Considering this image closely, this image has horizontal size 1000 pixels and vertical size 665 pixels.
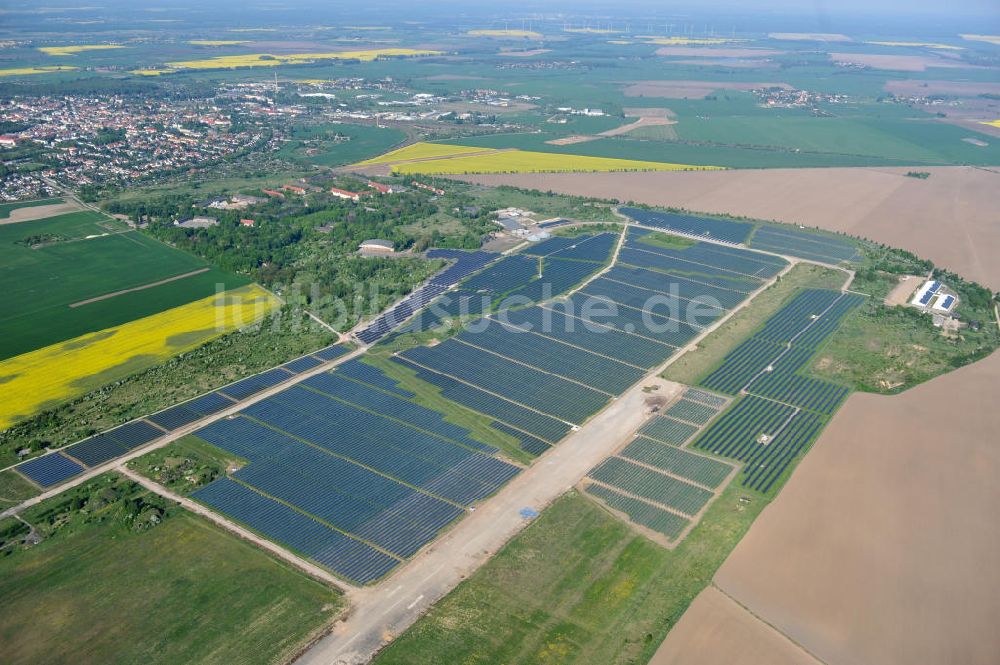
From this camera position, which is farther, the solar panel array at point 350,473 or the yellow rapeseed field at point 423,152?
the yellow rapeseed field at point 423,152

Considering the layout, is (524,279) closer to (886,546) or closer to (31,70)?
(886,546)

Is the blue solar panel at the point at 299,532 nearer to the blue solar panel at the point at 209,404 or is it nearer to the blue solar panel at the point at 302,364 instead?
the blue solar panel at the point at 209,404

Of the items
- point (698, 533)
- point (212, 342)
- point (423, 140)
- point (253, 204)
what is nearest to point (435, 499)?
point (698, 533)

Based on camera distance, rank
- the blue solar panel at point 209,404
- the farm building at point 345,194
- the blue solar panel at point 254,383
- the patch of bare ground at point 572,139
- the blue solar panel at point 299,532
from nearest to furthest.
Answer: the blue solar panel at point 299,532 < the blue solar panel at point 209,404 < the blue solar panel at point 254,383 < the farm building at point 345,194 < the patch of bare ground at point 572,139

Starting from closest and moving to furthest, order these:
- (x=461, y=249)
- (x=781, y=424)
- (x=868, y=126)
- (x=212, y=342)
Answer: (x=781, y=424) → (x=212, y=342) → (x=461, y=249) → (x=868, y=126)

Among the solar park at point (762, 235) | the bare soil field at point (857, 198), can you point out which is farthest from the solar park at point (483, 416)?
the bare soil field at point (857, 198)

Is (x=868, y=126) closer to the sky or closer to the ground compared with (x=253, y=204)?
closer to the sky

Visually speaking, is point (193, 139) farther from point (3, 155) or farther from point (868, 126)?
point (868, 126)

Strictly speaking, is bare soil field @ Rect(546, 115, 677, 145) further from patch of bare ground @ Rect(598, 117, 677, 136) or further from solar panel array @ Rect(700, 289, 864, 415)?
solar panel array @ Rect(700, 289, 864, 415)
